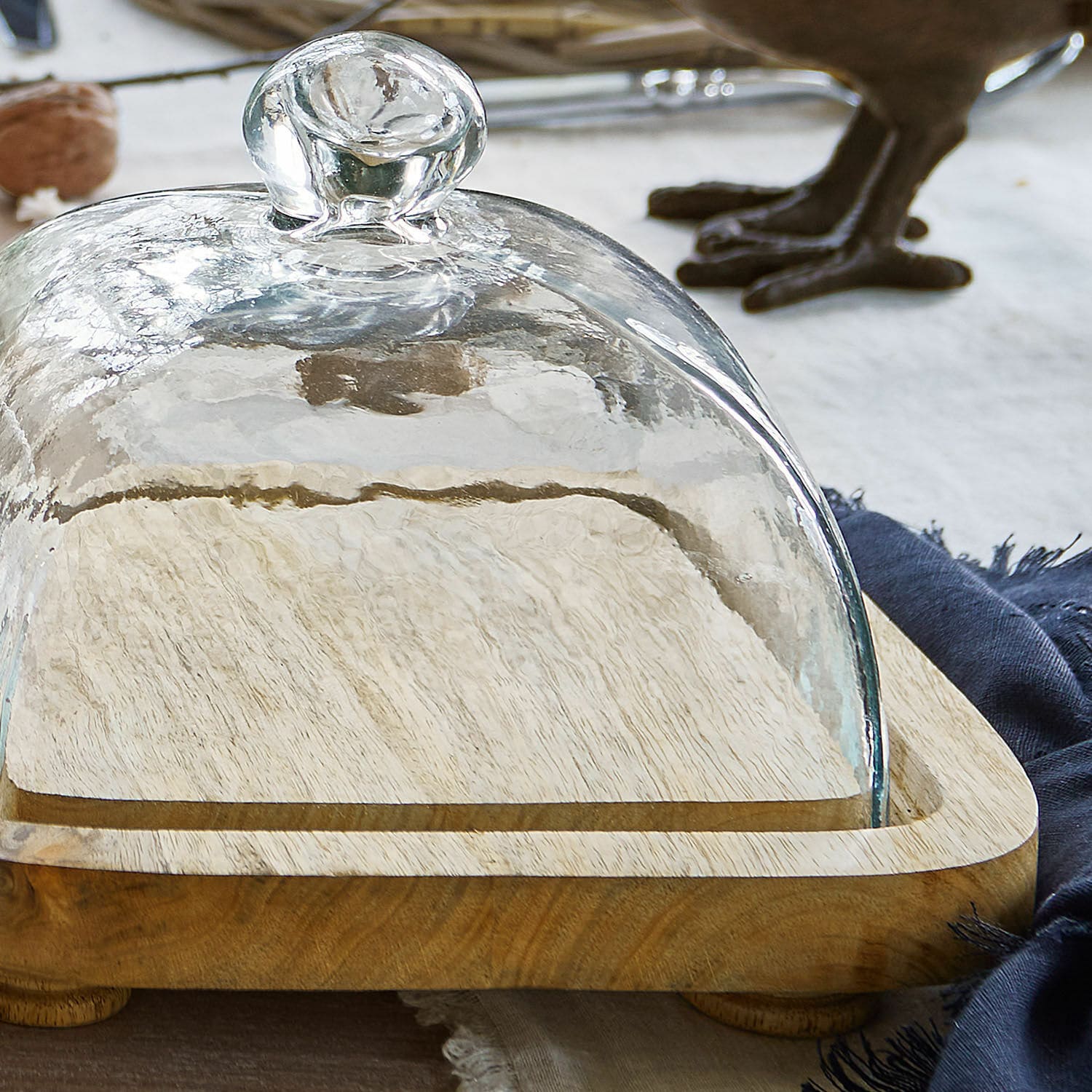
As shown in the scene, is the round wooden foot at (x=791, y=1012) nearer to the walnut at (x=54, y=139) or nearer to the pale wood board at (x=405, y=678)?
the pale wood board at (x=405, y=678)

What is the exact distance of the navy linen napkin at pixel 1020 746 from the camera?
0.40 m

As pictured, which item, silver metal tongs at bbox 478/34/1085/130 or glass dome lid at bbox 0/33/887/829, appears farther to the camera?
silver metal tongs at bbox 478/34/1085/130

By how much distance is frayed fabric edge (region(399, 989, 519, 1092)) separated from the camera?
0.44 m

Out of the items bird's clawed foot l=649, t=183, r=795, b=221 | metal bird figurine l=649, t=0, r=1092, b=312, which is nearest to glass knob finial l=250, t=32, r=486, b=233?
metal bird figurine l=649, t=0, r=1092, b=312

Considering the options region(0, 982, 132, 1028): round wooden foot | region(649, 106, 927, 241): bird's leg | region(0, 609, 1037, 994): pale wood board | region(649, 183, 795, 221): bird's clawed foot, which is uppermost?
region(0, 609, 1037, 994): pale wood board

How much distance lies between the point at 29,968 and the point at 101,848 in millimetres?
47

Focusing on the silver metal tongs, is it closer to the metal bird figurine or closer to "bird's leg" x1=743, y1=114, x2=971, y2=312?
the metal bird figurine

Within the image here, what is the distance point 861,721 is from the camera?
0.45 metres

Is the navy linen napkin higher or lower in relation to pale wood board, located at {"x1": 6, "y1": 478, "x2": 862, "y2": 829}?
lower

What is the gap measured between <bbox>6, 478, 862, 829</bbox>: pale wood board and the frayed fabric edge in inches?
2.7

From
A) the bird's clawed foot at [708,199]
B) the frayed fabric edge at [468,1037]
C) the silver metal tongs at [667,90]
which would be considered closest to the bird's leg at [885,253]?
the bird's clawed foot at [708,199]

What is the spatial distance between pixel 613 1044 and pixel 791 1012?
5 centimetres

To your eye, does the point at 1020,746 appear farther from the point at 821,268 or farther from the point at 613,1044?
the point at 821,268

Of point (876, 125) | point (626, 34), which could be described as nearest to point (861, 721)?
point (876, 125)
